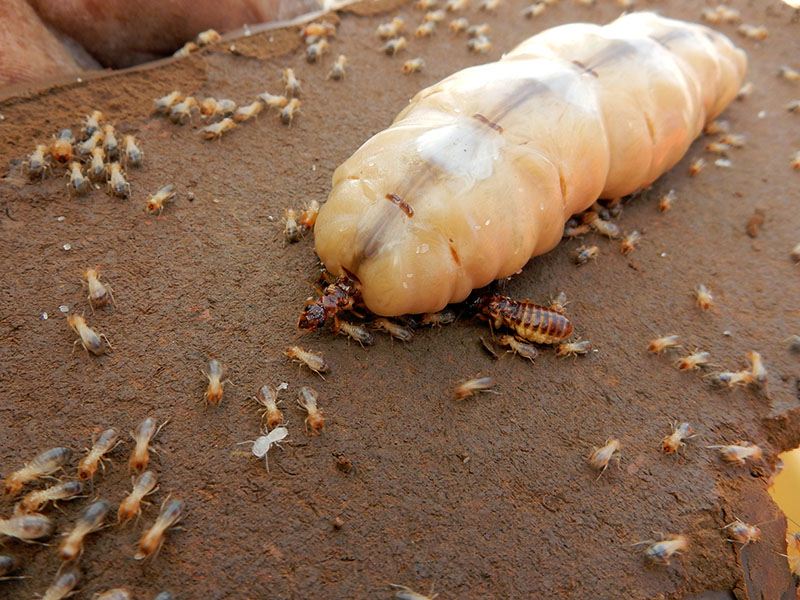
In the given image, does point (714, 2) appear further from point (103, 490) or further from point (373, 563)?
point (103, 490)

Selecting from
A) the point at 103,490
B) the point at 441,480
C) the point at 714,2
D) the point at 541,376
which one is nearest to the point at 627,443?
the point at 541,376

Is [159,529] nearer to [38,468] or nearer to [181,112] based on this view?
[38,468]

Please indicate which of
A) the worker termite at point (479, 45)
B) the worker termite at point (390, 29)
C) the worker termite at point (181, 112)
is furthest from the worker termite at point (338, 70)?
the worker termite at point (479, 45)

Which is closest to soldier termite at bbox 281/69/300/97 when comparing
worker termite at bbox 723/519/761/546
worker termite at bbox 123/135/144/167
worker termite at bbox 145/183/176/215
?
worker termite at bbox 123/135/144/167

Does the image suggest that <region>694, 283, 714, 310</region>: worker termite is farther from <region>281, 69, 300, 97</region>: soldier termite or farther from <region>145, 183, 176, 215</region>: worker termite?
<region>145, 183, 176, 215</region>: worker termite

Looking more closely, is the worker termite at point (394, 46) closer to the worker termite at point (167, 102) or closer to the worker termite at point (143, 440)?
the worker termite at point (167, 102)
